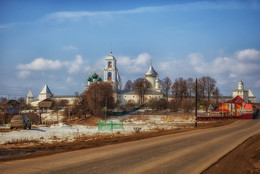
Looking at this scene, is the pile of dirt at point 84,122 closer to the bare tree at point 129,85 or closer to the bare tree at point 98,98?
the bare tree at point 98,98

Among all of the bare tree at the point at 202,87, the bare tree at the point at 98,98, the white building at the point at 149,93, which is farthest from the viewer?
the white building at the point at 149,93

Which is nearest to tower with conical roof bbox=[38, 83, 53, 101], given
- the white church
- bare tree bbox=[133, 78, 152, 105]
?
the white church

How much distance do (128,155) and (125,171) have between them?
356 cm

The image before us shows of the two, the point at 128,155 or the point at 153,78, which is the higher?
the point at 153,78

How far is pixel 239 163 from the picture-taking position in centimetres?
1366

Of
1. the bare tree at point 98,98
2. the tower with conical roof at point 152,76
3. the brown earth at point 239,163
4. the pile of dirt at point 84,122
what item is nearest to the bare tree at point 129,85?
the tower with conical roof at point 152,76

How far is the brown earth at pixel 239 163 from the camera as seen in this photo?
473 inches

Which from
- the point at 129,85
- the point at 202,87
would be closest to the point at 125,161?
the point at 202,87

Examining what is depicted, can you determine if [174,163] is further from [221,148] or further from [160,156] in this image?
[221,148]

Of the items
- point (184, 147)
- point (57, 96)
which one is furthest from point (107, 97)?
point (57, 96)

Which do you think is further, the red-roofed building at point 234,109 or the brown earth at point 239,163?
the red-roofed building at point 234,109

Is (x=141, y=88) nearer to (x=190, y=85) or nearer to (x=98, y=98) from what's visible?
(x=190, y=85)

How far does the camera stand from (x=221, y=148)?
1812 cm

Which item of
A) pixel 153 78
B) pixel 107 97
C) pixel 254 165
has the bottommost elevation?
pixel 254 165
